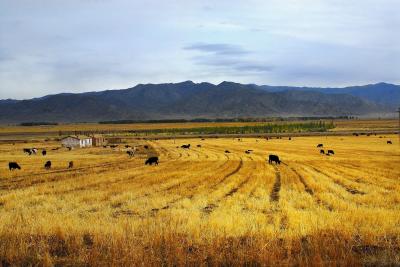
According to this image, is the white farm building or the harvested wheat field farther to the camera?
the white farm building

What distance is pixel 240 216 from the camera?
14.9m

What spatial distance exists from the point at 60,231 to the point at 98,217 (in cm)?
351

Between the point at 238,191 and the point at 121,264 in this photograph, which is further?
the point at 238,191

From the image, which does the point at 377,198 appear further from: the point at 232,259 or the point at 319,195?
the point at 232,259

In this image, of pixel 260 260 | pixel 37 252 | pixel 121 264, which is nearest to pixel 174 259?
pixel 121 264

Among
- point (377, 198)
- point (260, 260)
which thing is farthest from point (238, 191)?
point (260, 260)

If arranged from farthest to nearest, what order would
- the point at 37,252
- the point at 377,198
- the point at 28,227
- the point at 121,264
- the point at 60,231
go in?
1. the point at 377,198
2. the point at 28,227
3. the point at 60,231
4. the point at 37,252
5. the point at 121,264

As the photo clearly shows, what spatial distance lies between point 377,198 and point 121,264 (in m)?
13.4

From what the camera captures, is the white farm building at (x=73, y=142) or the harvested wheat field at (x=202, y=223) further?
the white farm building at (x=73, y=142)

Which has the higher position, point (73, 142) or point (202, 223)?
point (202, 223)

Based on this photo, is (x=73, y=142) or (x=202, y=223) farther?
(x=73, y=142)

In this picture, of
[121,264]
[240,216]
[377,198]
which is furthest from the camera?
[377,198]

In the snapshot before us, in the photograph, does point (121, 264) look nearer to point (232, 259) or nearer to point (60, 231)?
point (232, 259)

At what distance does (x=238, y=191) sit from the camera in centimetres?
2295
